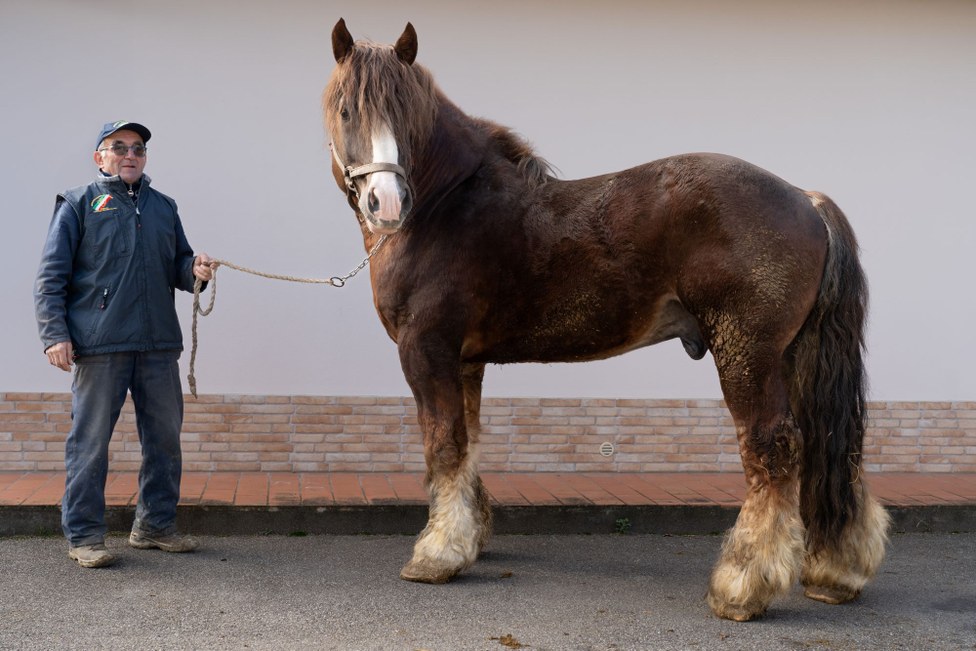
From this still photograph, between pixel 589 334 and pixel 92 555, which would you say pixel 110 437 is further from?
pixel 589 334

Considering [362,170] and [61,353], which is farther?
[61,353]

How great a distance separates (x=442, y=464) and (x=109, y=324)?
1.67 metres

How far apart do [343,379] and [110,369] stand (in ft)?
6.09

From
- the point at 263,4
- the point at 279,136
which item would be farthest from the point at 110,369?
the point at 263,4

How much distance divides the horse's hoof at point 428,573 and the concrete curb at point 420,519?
0.98 meters

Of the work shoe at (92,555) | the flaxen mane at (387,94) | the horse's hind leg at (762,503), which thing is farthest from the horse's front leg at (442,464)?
the work shoe at (92,555)

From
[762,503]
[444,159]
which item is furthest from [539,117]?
[762,503]

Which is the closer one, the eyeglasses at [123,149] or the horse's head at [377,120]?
the horse's head at [377,120]

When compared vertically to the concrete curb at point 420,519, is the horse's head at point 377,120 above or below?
above

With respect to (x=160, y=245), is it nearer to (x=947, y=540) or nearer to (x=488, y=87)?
(x=488, y=87)

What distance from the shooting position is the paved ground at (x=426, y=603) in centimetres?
326

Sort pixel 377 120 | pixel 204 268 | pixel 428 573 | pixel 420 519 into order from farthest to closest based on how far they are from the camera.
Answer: pixel 420 519, pixel 204 268, pixel 428 573, pixel 377 120

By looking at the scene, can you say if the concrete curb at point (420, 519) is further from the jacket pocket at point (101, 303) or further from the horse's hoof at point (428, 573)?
the jacket pocket at point (101, 303)

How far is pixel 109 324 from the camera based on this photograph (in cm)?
407
